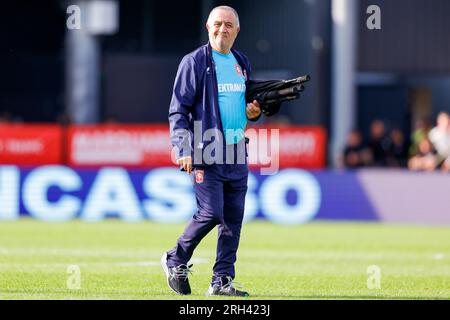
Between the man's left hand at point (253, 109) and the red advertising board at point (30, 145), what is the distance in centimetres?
1317

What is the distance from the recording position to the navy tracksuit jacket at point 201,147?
9.92 m

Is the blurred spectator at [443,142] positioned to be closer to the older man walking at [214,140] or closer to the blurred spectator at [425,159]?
the blurred spectator at [425,159]

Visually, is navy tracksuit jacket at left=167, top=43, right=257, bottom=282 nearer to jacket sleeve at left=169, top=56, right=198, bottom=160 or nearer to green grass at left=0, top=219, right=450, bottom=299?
jacket sleeve at left=169, top=56, right=198, bottom=160

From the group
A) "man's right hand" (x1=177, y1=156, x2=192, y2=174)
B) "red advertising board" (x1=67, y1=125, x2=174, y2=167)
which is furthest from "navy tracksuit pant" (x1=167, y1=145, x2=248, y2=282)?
"red advertising board" (x1=67, y1=125, x2=174, y2=167)

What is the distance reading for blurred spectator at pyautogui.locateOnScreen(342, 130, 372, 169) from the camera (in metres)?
24.6

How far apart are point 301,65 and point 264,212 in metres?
8.89

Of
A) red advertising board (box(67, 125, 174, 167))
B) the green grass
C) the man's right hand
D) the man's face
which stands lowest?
the green grass

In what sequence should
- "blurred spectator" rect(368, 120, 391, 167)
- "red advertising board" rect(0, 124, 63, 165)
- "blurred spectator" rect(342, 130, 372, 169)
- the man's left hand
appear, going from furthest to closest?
"blurred spectator" rect(368, 120, 391, 167)
"blurred spectator" rect(342, 130, 372, 169)
"red advertising board" rect(0, 124, 63, 165)
the man's left hand

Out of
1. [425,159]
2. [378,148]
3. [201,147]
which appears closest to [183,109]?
[201,147]

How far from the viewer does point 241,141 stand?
33.3ft

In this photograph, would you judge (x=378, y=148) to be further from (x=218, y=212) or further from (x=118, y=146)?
(x=218, y=212)

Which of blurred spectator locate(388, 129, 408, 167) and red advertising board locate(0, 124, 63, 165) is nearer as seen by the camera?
red advertising board locate(0, 124, 63, 165)

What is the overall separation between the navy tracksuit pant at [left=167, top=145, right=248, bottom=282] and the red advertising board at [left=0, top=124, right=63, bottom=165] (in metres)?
13.2

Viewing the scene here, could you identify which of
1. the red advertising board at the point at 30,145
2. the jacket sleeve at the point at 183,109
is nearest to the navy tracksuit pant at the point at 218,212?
the jacket sleeve at the point at 183,109
